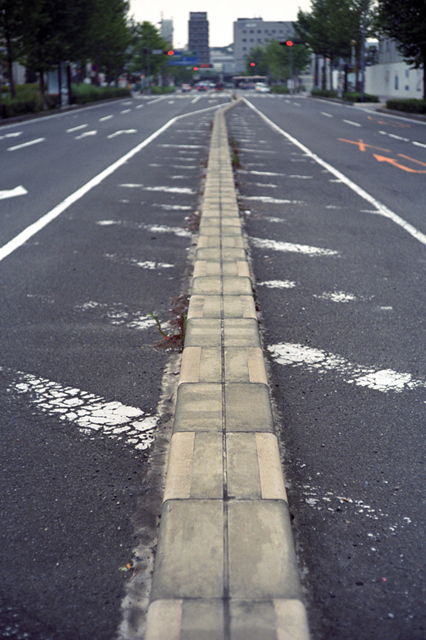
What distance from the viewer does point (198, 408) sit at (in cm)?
297

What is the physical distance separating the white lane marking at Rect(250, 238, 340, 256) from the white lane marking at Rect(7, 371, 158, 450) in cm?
376

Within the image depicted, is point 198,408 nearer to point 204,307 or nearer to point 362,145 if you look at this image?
point 204,307

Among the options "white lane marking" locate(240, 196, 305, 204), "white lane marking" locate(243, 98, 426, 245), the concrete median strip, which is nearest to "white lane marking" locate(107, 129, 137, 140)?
"white lane marking" locate(243, 98, 426, 245)

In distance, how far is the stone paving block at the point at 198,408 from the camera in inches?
111

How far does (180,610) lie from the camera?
182 centimetres

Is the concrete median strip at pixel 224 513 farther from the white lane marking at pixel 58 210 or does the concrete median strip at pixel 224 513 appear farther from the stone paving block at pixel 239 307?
the white lane marking at pixel 58 210

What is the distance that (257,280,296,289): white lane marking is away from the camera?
17.8 ft

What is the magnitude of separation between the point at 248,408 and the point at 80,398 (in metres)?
1.00

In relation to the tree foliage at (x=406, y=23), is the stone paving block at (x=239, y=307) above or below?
below

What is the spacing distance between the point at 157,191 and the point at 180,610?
948 cm

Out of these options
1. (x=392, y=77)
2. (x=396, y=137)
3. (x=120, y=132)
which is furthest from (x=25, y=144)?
(x=392, y=77)

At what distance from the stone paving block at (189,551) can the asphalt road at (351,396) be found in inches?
12.9

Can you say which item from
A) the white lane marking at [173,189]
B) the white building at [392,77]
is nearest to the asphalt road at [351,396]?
the white lane marking at [173,189]

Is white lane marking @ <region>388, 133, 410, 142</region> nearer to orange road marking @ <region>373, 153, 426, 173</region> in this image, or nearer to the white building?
orange road marking @ <region>373, 153, 426, 173</region>
